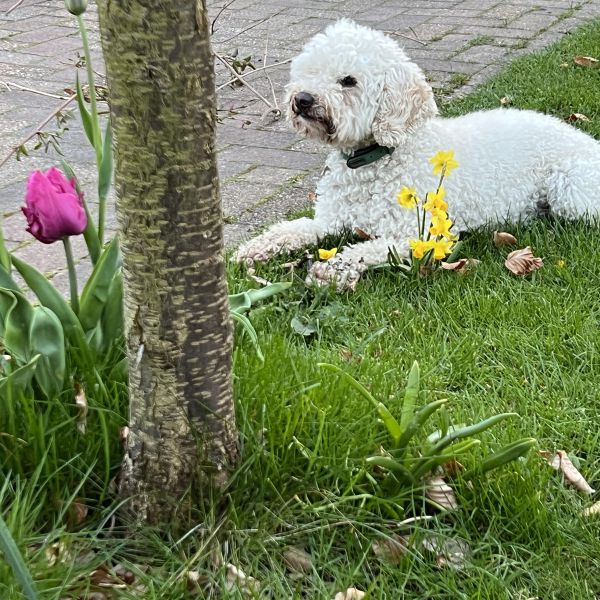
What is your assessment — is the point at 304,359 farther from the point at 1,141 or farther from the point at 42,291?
the point at 1,141

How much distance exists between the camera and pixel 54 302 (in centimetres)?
238

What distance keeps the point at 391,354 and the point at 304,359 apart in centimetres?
48

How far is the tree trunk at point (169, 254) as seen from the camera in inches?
68.4

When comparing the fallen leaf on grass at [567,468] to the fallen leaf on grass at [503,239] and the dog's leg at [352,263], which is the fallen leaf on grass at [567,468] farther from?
the fallen leaf on grass at [503,239]

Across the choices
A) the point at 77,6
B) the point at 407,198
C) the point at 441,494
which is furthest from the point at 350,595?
the point at 407,198

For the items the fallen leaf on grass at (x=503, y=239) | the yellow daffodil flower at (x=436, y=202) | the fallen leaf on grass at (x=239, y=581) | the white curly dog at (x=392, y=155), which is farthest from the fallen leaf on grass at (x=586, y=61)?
the fallen leaf on grass at (x=239, y=581)

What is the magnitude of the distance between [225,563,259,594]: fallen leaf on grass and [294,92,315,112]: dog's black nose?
215 centimetres

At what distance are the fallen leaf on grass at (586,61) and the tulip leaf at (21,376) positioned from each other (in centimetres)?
550

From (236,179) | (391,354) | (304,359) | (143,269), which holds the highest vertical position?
(143,269)

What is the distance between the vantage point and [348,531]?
83.7 inches

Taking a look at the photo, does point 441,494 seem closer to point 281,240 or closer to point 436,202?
point 436,202

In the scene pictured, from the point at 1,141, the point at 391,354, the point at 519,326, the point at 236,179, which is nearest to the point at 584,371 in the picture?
the point at 519,326

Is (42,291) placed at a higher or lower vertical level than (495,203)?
higher

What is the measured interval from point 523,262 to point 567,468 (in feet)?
4.58
